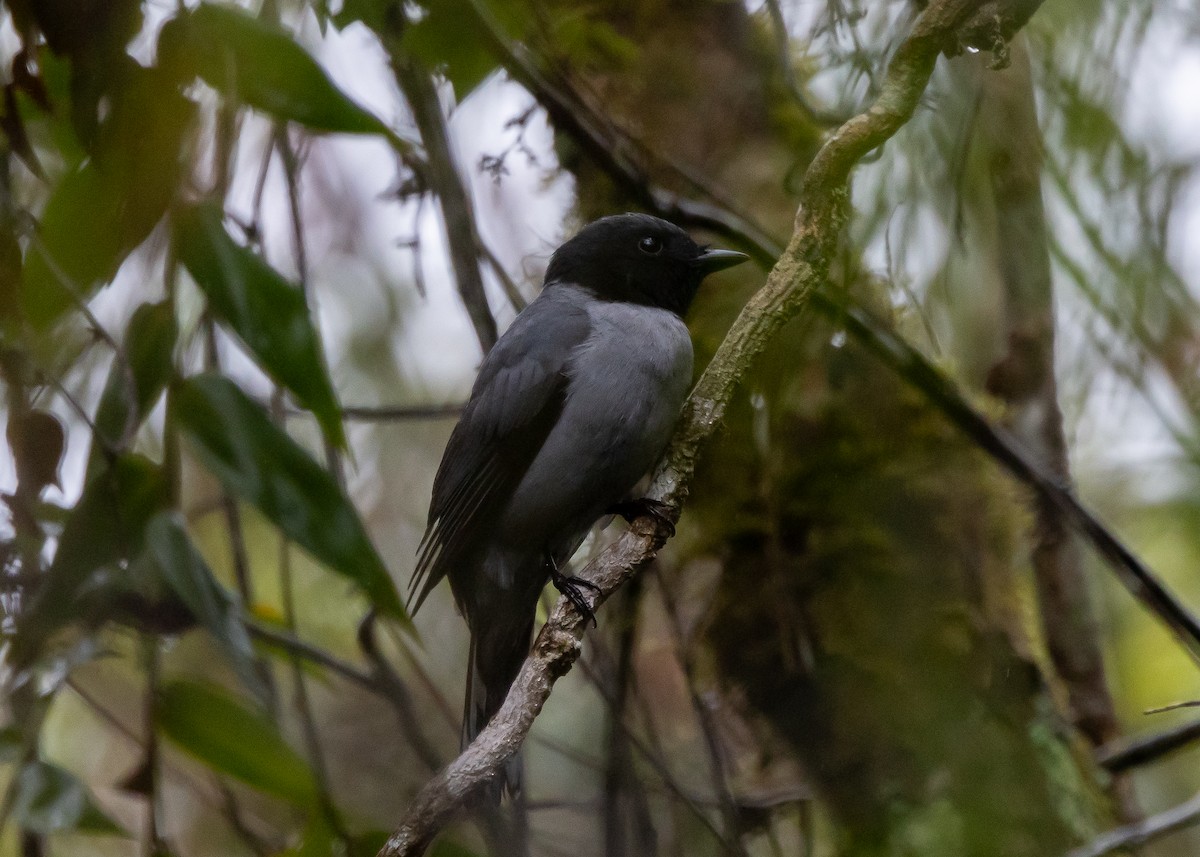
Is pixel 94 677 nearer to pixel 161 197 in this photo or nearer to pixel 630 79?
pixel 161 197

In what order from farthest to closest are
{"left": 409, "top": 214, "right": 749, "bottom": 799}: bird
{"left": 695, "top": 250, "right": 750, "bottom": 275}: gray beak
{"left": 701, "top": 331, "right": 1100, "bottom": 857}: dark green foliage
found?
{"left": 695, "top": 250, "right": 750, "bottom": 275}: gray beak < {"left": 701, "top": 331, "right": 1100, "bottom": 857}: dark green foliage < {"left": 409, "top": 214, "right": 749, "bottom": 799}: bird

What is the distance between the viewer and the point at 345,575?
7.04 feet

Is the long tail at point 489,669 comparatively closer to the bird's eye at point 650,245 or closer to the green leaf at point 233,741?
the green leaf at point 233,741

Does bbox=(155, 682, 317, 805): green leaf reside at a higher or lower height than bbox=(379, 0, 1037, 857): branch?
lower

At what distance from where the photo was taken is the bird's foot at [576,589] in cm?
213

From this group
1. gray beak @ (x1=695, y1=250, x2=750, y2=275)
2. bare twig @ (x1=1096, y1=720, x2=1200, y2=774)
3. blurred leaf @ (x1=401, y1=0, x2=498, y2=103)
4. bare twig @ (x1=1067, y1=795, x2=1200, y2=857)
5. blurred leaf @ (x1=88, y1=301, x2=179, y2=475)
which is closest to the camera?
Result: blurred leaf @ (x1=88, y1=301, x2=179, y2=475)

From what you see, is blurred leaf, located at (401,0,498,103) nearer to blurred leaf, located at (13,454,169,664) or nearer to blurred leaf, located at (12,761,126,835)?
blurred leaf, located at (13,454,169,664)

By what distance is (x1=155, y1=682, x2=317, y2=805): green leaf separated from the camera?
215 cm

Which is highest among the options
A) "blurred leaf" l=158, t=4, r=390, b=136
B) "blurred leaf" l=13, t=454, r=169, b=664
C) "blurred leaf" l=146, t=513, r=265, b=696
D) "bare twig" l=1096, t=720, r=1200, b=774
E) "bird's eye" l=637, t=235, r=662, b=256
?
"bird's eye" l=637, t=235, r=662, b=256

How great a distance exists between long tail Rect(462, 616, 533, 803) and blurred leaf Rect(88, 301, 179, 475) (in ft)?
4.04

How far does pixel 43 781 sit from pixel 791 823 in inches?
92.6

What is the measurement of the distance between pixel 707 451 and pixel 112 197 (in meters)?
1.95

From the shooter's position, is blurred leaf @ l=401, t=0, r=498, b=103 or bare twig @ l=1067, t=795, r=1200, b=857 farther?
bare twig @ l=1067, t=795, r=1200, b=857

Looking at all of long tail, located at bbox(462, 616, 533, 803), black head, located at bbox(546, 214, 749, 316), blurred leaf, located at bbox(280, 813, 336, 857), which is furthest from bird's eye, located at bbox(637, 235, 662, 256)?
blurred leaf, located at bbox(280, 813, 336, 857)
